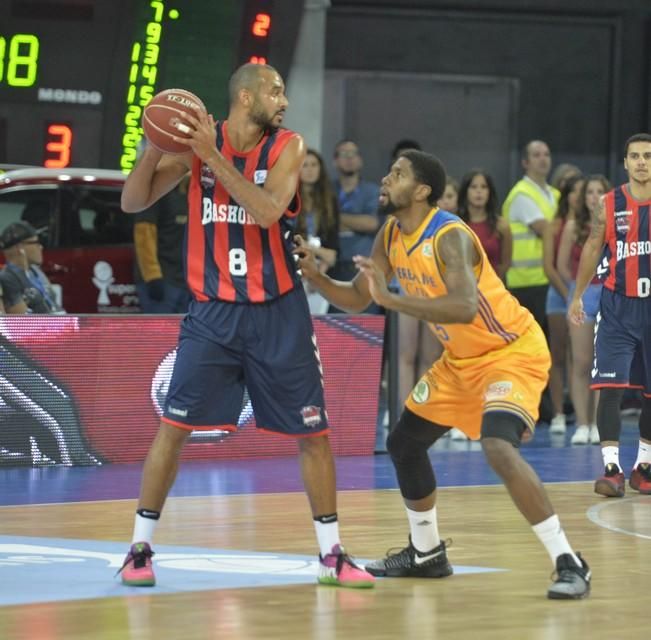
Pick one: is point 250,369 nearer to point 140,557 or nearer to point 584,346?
point 140,557

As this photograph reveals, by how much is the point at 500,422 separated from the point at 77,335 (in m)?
5.16

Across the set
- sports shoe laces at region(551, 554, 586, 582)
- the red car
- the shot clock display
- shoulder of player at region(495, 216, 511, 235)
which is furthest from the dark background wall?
sports shoe laces at region(551, 554, 586, 582)

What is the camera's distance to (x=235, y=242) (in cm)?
679

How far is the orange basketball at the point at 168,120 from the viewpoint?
6.65 m

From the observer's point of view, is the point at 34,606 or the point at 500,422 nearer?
the point at 34,606

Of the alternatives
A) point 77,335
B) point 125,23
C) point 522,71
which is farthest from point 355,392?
point 522,71

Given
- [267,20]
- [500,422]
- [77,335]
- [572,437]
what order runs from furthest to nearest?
[267,20] → [572,437] → [77,335] → [500,422]

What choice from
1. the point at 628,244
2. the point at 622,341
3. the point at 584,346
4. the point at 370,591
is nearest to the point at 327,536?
the point at 370,591

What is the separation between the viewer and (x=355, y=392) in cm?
1216

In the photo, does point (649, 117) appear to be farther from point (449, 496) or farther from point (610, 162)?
point (449, 496)

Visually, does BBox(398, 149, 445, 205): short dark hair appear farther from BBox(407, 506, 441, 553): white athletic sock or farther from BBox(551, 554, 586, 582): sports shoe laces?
BBox(551, 554, 586, 582): sports shoe laces

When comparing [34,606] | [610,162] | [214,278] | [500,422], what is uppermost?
[610,162]

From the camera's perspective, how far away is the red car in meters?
14.4

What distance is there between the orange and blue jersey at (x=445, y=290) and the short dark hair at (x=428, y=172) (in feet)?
0.30
